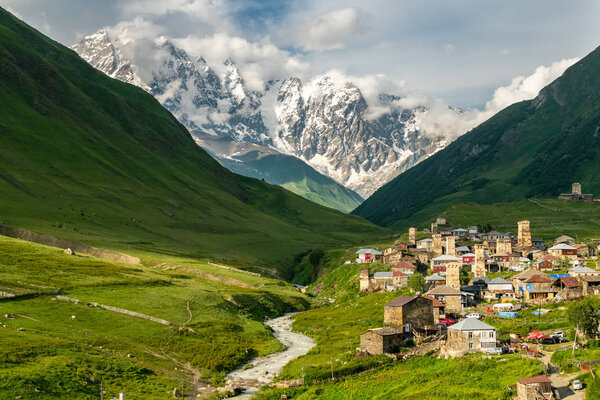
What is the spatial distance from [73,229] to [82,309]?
9200 cm

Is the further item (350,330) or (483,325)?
(350,330)

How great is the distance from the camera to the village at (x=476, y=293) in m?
74.6

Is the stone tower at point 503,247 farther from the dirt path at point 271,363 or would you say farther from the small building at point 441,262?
the dirt path at point 271,363

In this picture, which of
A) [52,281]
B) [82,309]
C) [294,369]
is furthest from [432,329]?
[52,281]

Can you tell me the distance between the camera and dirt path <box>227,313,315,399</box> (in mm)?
82000

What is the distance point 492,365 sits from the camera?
67.4 m

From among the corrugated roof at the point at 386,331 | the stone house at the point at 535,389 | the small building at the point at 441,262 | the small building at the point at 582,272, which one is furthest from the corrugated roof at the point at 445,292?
the stone house at the point at 535,389

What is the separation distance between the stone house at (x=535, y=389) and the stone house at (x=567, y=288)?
174 feet

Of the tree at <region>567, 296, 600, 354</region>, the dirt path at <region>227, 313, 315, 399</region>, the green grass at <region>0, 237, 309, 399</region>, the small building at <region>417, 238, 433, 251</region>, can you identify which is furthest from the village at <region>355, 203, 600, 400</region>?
the green grass at <region>0, 237, 309, 399</region>

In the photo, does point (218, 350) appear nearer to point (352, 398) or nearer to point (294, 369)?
point (294, 369)

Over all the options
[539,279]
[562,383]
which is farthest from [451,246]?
[562,383]

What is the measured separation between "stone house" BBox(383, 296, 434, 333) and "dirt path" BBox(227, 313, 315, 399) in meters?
16.7

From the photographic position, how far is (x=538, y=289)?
106812mm

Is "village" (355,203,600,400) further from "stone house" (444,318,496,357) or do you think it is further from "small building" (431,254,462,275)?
"stone house" (444,318,496,357)
